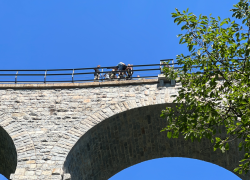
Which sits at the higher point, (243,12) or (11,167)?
(243,12)

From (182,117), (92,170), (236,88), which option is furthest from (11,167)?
(236,88)

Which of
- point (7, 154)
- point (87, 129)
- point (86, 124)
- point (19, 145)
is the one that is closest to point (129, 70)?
point (86, 124)

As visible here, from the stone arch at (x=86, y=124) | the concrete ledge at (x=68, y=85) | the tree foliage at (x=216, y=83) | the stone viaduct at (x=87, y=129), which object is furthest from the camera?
the concrete ledge at (x=68, y=85)

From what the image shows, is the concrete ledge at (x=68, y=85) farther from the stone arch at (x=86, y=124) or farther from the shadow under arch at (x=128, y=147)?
the shadow under arch at (x=128, y=147)

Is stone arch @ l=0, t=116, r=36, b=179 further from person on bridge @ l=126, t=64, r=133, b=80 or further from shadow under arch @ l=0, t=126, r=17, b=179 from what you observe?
person on bridge @ l=126, t=64, r=133, b=80

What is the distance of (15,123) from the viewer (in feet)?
41.5

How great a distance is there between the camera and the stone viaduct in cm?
1209

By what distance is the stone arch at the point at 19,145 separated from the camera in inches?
451

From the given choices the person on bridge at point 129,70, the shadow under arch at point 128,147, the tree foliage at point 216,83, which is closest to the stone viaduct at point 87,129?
the shadow under arch at point 128,147

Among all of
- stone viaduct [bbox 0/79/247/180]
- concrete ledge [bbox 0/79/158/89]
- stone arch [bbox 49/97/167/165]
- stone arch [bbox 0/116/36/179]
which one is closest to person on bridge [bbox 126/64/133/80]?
concrete ledge [bbox 0/79/158/89]

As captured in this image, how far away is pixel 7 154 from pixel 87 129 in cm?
362

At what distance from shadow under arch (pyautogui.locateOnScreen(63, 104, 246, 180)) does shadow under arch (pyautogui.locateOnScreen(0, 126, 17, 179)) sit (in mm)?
2416

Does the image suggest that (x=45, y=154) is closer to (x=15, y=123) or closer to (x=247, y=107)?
(x=15, y=123)

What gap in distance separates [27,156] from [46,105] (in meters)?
2.34
